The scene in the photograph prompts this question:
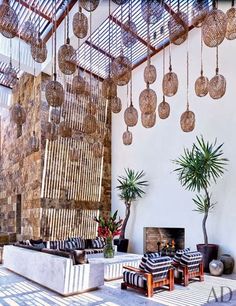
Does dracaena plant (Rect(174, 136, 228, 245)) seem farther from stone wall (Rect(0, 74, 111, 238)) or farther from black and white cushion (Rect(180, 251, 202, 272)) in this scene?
stone wall (Rect(0, 74, 111, 238))

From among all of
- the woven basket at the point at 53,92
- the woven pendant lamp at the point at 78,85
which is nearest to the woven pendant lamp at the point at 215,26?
the woven pendant lamp at the point at 78,85

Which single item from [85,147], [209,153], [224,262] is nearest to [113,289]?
[224,262]

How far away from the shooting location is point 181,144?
9867 mm

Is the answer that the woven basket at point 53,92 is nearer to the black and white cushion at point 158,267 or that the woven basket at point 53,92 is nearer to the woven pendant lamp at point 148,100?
the woven pendant lamp at point 148,100

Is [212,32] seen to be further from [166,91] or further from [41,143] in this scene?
[41,143]

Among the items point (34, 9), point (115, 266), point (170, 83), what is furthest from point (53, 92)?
point (34, 9)

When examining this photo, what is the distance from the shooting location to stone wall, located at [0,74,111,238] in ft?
34.9

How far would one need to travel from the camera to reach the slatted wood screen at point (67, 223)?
10305mm

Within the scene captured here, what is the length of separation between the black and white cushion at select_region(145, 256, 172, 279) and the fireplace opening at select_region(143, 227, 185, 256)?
303 centimetres

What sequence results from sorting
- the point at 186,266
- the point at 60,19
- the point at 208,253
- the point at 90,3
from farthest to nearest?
the point at 60,19 < the point at 208,253 < the point at 186,266 < the point at 90,3

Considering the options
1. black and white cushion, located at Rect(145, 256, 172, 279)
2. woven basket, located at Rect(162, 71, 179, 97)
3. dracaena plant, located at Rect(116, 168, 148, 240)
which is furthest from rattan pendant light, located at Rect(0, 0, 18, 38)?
dracaena plant, located at Rect(116, 168, 148, 240)

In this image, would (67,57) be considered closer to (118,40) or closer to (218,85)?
(218,85)

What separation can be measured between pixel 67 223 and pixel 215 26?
8468 millimetres

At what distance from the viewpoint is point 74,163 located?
1152 centimetres
